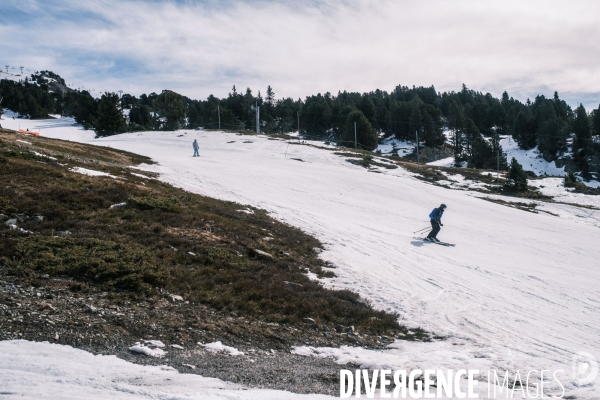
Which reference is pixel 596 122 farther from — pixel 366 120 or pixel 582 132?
pixel 366 120

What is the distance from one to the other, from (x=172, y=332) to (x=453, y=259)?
13.5 m

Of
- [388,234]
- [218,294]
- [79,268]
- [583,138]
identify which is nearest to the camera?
[79,268]

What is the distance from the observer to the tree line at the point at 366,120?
8381cm

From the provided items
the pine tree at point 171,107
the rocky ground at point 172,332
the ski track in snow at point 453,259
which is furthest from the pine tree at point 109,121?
the rocky ground at point 172,332

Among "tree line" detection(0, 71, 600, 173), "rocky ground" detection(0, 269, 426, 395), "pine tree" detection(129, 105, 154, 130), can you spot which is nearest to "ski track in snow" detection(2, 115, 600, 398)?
"rocky ground" detection(0, 269, 426, 395)

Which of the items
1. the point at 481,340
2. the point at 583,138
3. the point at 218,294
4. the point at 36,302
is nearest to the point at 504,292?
the point at 481,340

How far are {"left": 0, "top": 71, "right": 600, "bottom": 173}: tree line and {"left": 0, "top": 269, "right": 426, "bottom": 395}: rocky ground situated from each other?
69977mm

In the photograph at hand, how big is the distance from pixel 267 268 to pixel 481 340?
6300 millimetres

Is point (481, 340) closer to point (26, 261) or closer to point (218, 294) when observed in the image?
point (218, 294)

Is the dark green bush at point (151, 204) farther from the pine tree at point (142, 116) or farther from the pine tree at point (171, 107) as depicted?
the pine tree at point (142, 116)

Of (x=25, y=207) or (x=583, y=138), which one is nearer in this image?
(x=25, y=207)

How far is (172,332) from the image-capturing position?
24.2 feet

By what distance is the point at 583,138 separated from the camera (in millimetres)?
87625

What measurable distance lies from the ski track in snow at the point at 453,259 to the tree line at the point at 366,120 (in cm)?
4461
